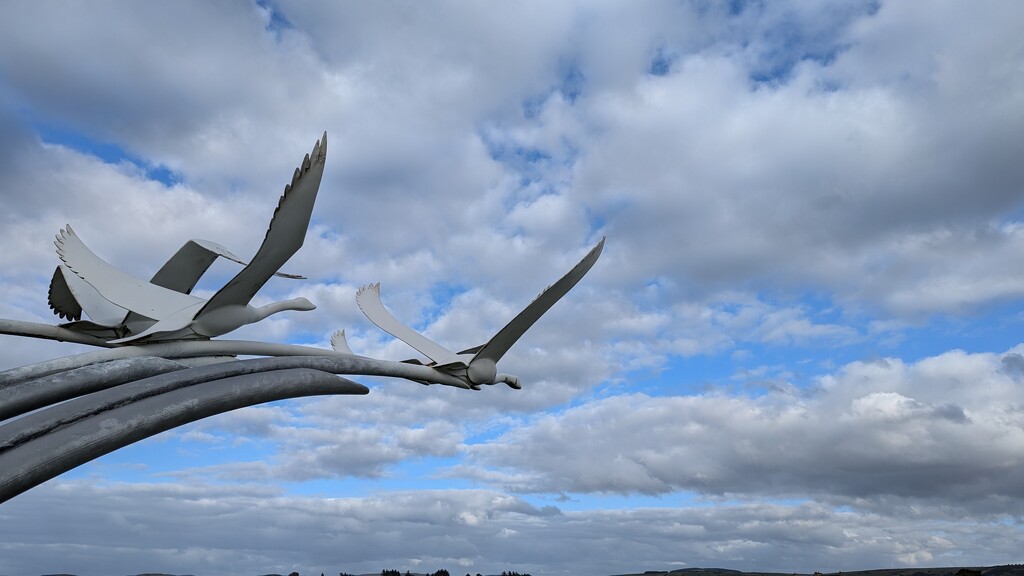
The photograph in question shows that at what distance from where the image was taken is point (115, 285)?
16891mm

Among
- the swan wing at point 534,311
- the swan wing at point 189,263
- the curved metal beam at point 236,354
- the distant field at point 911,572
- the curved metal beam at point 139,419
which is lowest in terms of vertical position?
the distant field at point 911,572

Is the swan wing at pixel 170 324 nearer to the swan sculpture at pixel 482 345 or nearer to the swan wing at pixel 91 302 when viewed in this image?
the swan wing at pixel 91 302

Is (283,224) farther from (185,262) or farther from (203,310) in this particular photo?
(185,262)

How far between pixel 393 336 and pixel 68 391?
7.20m

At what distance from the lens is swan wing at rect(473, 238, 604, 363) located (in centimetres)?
1714

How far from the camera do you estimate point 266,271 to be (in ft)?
52.3

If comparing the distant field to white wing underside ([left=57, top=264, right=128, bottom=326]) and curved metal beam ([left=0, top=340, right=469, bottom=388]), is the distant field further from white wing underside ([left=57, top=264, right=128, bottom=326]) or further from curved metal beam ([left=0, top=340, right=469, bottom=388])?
white wing underside ([left=57, top=264, right=128, bottom=326])

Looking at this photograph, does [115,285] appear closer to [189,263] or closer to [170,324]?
[170,324]

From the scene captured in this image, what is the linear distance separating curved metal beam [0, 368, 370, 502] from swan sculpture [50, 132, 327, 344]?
6.72ft

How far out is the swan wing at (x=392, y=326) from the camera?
1952 centimetres

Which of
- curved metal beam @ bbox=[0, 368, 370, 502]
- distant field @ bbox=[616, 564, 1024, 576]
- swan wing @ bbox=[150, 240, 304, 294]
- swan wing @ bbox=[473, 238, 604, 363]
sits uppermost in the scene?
swan wing @ bbox=[150, 240, 304, 294]

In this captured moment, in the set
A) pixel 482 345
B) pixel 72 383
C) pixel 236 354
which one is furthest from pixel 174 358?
pixel 482 345

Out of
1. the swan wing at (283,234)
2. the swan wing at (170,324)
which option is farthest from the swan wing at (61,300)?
the swan wing at (283,234)

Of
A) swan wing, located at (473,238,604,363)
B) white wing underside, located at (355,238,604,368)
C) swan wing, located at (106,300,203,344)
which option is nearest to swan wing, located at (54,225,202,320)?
swan wing, located at (106,300,203,344)
